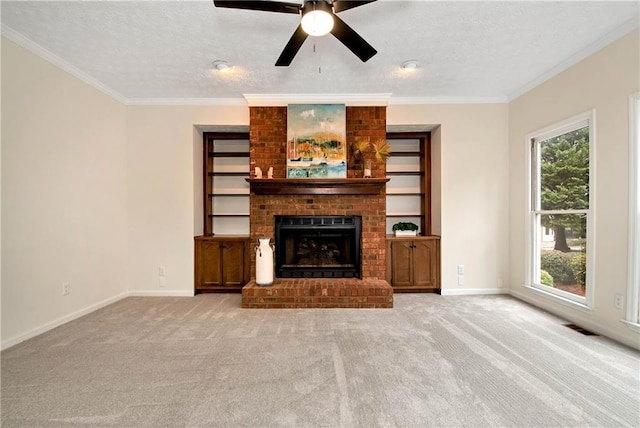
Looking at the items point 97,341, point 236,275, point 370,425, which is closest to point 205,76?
point 236,275

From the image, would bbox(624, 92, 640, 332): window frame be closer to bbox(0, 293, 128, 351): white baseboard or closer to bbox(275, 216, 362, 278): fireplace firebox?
bbox(275, 216, 362, 278): fireplace firebox

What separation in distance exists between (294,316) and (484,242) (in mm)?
2850

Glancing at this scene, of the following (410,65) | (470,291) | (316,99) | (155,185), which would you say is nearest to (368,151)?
(316,99)

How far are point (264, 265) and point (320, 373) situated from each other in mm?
1753

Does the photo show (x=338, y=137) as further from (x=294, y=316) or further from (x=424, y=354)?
(x=424, y=354)

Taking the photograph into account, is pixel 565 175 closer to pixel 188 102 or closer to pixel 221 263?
pixel 221 263

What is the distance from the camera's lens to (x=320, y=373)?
6.71ft

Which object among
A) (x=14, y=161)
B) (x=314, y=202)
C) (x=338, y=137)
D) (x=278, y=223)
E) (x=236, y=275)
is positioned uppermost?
(x=338, y=137)

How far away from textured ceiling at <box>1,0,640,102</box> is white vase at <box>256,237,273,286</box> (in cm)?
206

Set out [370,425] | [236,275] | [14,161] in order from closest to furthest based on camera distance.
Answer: [370,425] < [14,161] < [236,275]

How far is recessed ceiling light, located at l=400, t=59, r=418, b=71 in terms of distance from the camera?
3036 millimetres

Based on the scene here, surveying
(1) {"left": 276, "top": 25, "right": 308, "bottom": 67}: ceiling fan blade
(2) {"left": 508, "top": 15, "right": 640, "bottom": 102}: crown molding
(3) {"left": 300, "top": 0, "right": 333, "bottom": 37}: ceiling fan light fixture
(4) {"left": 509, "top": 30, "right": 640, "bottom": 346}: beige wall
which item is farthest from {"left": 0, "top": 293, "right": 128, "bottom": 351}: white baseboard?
(2) {"left": 508, "top": 15, "right": 640, "bottom": 102}: crown molding

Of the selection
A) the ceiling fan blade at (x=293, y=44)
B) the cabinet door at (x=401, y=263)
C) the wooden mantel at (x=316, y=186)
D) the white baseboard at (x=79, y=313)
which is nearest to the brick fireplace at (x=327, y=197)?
the wooden mantel at (x=316, y=186)

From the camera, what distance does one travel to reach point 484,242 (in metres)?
4.09
